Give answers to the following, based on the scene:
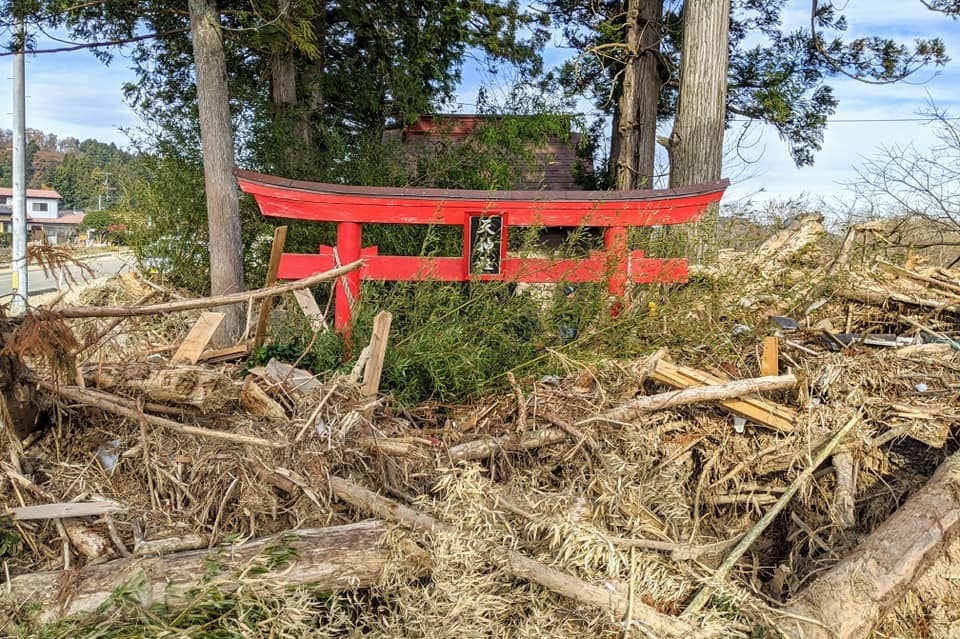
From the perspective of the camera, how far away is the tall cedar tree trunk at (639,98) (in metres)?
10.1

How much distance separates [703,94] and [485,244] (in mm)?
4313

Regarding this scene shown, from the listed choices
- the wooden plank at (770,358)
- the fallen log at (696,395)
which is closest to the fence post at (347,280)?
the fallen log at (696,395)

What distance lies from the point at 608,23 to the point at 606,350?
6.63 metres

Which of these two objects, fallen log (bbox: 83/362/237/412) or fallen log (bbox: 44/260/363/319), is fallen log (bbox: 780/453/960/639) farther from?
fallen log (bbox: 83/362/237/412)

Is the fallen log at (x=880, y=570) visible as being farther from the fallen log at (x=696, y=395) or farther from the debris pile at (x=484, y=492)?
the fallen log at (x=696, y=395)

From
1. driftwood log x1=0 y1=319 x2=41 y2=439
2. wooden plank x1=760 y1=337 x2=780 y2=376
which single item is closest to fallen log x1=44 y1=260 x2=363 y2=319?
driftwood log x1=0 y1=319 x2=41 y2=439

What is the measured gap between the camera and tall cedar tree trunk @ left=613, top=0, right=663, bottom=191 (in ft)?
33.2

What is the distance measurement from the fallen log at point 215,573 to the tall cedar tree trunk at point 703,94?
6334 mm

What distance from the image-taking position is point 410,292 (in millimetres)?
5445

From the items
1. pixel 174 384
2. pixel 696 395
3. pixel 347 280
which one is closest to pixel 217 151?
pixel 347 280

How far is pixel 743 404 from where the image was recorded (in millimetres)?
4199

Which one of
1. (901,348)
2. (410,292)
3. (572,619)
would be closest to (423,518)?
Answer: (572,619)

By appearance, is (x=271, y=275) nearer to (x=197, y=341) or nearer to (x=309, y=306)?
(x=309, y=306)

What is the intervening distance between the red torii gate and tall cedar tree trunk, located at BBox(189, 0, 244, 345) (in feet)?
6.50
